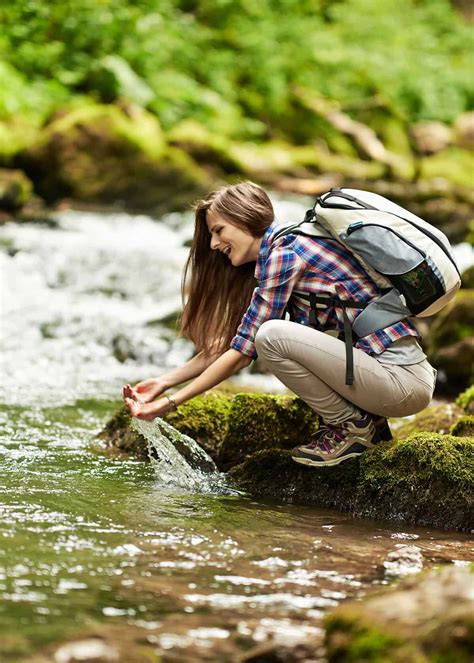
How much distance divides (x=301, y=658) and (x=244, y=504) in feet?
6.46

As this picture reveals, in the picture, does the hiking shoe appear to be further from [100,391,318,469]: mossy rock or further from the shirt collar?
the shirt collar

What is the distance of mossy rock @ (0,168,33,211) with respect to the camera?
1473cm

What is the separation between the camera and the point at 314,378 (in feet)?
14.4

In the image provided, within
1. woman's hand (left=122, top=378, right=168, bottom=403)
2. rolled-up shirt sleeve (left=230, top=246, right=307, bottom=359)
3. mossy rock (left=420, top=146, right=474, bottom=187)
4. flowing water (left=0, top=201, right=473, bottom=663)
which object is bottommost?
flowing water (left=0, top=201, right=473, bottom=663)

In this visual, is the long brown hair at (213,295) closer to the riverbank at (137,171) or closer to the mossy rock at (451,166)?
the riverbank at (137,171)

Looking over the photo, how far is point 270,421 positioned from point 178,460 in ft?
1.96

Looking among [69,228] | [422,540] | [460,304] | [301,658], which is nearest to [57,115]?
[69,228]

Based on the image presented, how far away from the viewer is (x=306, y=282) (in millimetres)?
4305

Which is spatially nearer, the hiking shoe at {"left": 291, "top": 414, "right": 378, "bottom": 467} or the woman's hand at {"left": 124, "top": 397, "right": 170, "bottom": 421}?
the woman's hand at {"left": 124, "top": 397, "right": 170, "bottom": 421}

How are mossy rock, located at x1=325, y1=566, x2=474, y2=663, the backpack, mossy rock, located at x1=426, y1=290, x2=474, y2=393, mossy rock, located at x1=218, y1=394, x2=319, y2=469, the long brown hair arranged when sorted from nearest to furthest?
mossy rock, located at x1=325, y1=566, x2=474, y2=663 → the backpack → the long brown hair → mossy rock, located at x1=218, y1=394, x2=319, y2=469 → mossy rock, located at x1=426, y1=290, x2=474, y2=393

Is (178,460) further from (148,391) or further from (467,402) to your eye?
(467,402)

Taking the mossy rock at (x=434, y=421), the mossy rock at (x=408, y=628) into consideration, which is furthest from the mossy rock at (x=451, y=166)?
the mossy rock at (x=408, y=628)

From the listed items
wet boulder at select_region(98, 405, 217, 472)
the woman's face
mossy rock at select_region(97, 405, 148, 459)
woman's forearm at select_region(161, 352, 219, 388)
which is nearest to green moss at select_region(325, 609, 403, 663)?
woman's forearm at select_region(161, 352, 219, 388)

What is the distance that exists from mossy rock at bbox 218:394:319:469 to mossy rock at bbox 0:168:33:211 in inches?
418
